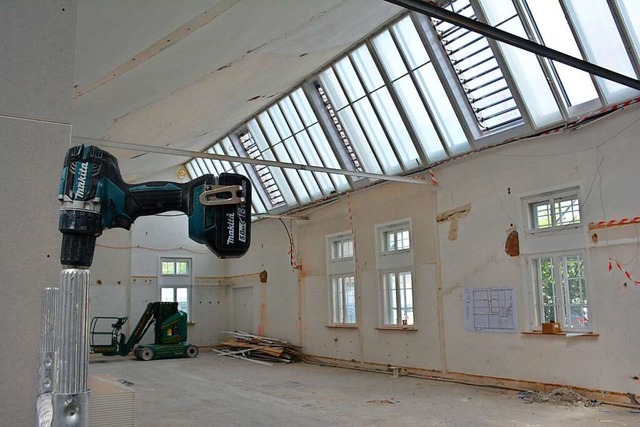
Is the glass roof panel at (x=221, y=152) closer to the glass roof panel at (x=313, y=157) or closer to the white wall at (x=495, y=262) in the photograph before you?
the glass roof panel at (x=313, y=157)

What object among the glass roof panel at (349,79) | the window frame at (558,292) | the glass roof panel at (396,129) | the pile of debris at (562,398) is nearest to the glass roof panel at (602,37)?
the window frame at (558,292)

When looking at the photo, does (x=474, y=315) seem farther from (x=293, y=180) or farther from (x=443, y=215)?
(x=293, y=180)

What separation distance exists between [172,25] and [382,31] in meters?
4.77

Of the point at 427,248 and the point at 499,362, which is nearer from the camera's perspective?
the point at 499,362

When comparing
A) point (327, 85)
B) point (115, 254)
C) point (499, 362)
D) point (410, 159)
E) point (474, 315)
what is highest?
point (327, 85)

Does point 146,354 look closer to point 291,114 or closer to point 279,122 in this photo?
point 279,122

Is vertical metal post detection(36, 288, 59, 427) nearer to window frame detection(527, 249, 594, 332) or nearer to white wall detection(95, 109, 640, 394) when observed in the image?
white wall detection(95, 109, 640, 394)

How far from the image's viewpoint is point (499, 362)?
8.01m

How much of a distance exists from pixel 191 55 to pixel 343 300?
6.92 metres

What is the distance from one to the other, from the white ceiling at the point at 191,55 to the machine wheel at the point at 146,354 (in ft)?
15.6

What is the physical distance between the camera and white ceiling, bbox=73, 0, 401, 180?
180 inches

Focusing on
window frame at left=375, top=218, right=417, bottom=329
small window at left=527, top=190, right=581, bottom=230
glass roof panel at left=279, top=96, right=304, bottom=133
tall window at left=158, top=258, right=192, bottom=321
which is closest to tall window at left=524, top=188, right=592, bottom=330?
small window at left=527, top=190, right=581, bottom=230

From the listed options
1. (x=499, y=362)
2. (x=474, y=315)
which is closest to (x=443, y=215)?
(x=474, y=315)

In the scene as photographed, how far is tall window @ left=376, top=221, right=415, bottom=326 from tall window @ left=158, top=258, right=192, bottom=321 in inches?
289
